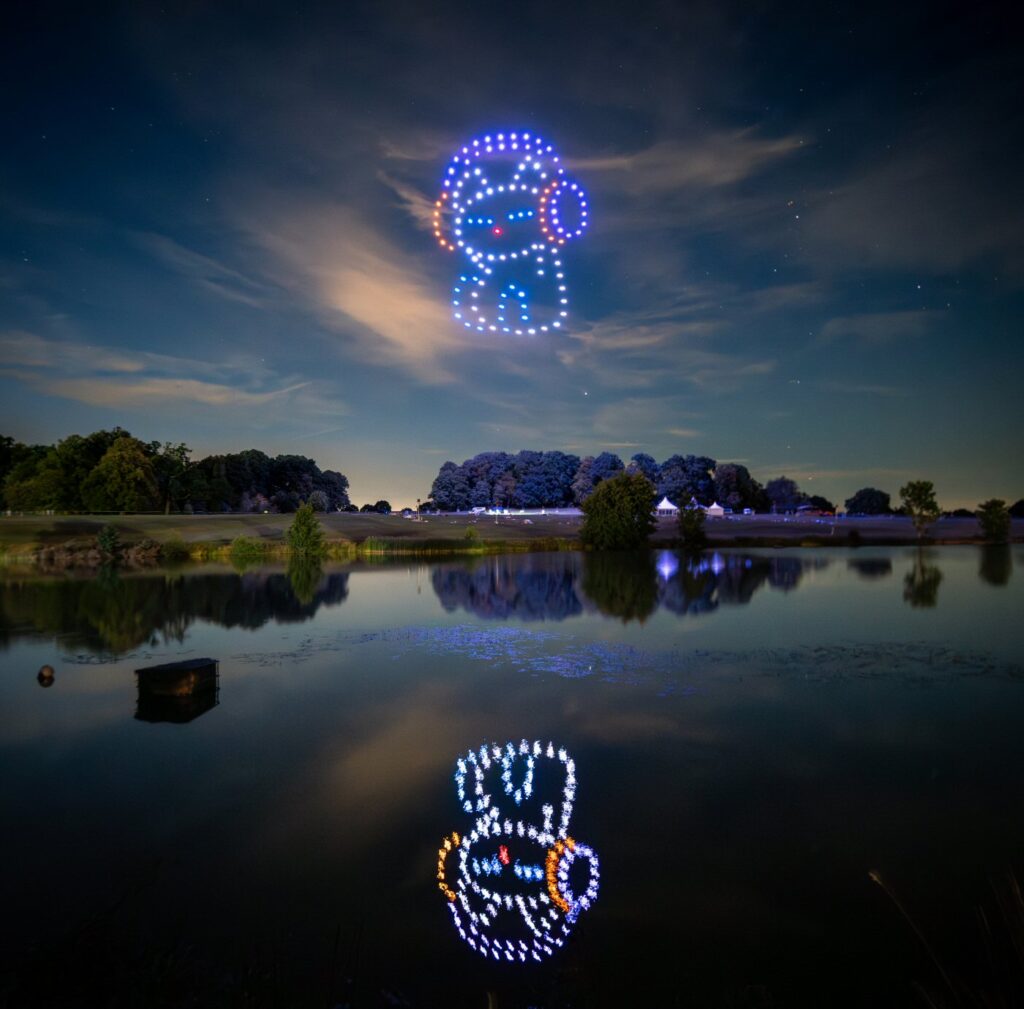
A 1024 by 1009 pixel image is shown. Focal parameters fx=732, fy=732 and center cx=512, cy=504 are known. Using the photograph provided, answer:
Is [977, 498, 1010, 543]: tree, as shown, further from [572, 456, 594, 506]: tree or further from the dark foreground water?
the dark foreground water

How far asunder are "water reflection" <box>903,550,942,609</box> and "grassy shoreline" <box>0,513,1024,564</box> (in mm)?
31535

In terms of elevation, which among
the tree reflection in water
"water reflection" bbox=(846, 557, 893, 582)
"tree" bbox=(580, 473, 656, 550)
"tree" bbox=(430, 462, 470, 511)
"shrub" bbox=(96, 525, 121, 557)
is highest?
"tree" bbox=(430, 462, 470, 511)

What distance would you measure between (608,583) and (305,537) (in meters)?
39.1

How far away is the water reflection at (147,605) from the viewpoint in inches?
1040

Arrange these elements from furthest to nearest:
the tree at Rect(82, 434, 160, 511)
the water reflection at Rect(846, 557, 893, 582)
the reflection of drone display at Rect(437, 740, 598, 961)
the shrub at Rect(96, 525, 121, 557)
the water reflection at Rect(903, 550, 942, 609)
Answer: the tree at Rect(82, 434, 160, 511)
the shrub at Rect(96, 525, 121, 557)
the water reflection at Rect(846, 557, 893, 582)
the water reflection at Rect(903, 550, 942, 609)
the reflection of drone display at Rect(437, 740, 598, 961)

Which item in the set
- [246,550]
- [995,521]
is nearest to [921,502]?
[995,521]

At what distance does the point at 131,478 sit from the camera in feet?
319

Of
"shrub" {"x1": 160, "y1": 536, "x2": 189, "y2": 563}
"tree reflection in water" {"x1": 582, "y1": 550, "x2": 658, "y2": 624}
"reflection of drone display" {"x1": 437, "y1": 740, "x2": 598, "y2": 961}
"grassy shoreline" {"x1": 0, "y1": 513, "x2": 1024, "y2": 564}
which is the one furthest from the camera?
"grassy shoreline" {"x1": 0, "y1": 513, "x2": 1024, "y2": 564}

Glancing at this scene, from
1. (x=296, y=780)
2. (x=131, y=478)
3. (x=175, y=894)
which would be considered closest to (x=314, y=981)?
(x=175, y=894)

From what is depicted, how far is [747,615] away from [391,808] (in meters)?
22.4

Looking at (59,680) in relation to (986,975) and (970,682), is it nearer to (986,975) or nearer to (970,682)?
(986,975)

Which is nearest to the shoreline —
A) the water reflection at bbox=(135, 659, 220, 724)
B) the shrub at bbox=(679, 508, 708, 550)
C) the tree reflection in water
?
the shrub at bbox=(679, 508, 708, 550)

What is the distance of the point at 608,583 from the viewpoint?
43.4m

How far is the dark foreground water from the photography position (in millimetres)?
6977
